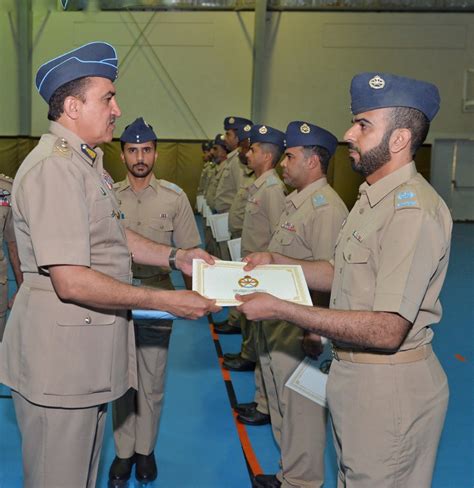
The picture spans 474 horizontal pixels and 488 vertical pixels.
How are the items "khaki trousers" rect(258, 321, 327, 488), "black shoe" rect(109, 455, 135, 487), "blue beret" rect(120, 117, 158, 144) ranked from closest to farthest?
"khaki trousers" rect(258, 321, 327, 488)
"black shoe" rect(109, 455, 135, 487)
"blue beret" rect(120, 117, 158, 144)

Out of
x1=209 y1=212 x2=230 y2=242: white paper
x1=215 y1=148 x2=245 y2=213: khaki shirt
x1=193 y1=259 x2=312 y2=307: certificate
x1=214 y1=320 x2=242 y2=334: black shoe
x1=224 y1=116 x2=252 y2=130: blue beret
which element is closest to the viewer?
x1=193 y1=259 x2=312 y2=307: certificate

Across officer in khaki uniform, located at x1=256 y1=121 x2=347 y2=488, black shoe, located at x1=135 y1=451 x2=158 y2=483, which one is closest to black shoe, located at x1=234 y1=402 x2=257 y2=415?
officer in khaki uniform, located at x1=256 y1=121 x2=347 y2=488

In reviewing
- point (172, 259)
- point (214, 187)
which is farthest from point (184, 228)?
point (214, 187)

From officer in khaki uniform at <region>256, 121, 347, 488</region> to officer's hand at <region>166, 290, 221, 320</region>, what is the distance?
1.05 meters

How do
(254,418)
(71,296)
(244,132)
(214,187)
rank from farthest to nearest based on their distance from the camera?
(214,187)
(244,132)
(254,418)
(71,296)

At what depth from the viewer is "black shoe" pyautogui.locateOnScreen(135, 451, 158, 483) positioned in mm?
3281

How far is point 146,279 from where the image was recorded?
370cm

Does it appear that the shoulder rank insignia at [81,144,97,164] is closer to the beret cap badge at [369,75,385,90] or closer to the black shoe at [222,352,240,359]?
the beret cap badge at [369,75,385,90]

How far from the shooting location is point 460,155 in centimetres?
1571

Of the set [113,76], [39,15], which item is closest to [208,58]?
[39,15]

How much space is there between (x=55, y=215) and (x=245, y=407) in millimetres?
2708

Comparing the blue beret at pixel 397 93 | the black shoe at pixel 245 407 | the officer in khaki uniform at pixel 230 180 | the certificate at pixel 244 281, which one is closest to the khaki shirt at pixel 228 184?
the officer in khaki uniform at pixel 230 180

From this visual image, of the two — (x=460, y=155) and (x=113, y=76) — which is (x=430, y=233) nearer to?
(x=113, y=76)

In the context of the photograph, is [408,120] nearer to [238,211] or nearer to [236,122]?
[238,211]
